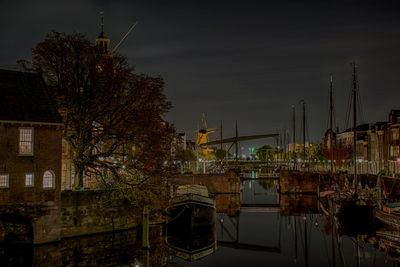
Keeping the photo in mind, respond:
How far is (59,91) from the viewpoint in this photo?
36281 millimetres

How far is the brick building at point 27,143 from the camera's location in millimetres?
30681

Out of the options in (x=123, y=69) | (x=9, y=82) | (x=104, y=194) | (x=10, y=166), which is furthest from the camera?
(x=123, y=69)

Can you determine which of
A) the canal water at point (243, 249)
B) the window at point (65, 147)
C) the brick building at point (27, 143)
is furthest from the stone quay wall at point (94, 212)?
the window at point (65, 147)

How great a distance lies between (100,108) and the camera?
36.6 metres

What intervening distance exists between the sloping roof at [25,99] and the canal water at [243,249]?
9.15 m

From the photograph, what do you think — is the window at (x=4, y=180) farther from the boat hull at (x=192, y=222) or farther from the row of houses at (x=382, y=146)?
the row of houses at (x=382, y=146)

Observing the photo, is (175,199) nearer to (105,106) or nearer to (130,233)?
(130,233)

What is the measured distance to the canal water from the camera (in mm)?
28656

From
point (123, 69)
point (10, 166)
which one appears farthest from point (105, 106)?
point (10, 166)

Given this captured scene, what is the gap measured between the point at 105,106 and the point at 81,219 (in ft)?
30.7

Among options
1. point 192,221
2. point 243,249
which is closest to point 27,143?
point 192,221

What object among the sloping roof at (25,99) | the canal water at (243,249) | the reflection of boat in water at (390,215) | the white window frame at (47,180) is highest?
the sloping roof at (25,99)

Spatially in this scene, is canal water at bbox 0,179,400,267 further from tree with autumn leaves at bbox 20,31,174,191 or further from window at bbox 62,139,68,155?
window at bbox 62,139,68,155

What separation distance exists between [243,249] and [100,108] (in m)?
16.5
